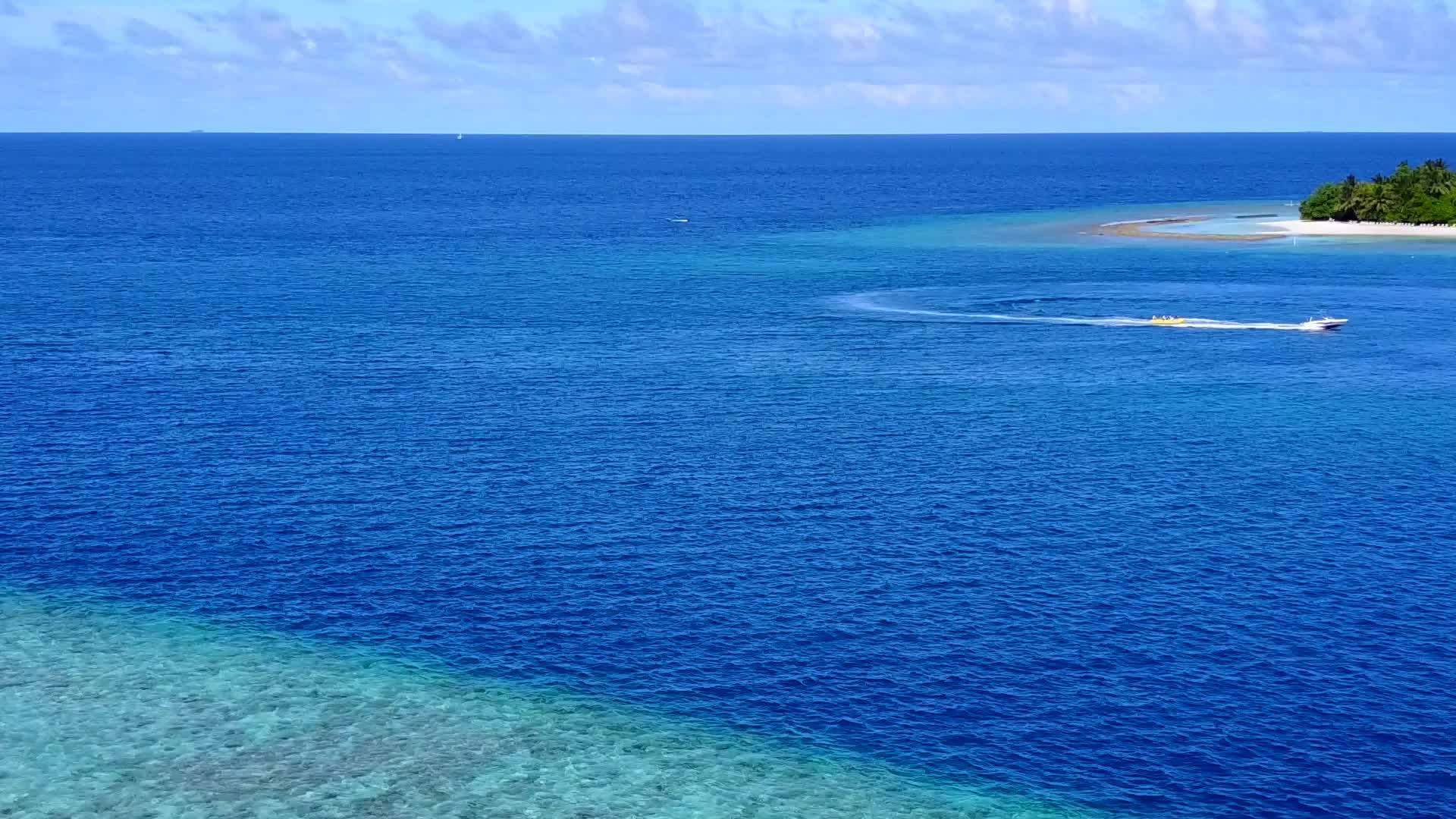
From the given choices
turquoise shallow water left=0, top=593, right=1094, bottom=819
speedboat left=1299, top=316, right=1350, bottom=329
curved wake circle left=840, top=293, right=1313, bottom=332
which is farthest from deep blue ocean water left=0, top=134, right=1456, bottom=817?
speedboat left=1299, top=316, right=1350, bottom=329

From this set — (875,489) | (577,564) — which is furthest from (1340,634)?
(577,564)

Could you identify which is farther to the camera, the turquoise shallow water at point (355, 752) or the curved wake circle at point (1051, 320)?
the curved wake circle at point (1051, 320)

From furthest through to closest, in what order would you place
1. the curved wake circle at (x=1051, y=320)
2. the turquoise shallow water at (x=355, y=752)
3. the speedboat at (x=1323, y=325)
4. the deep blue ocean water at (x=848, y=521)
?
the curved wake circle at (x=1051, y=320) < the speedboat at (x=1323, y=325) < the deep blue ocean water at (x=848, y=521) < the turquoise shallow water at (x=355, y=752)

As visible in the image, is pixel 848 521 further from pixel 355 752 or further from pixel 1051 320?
pixel 1051 320

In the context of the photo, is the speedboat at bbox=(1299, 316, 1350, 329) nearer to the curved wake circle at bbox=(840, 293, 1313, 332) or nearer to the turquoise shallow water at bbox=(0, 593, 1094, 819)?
the curved wake circle at bbox=(840, 293, 1313, 332)

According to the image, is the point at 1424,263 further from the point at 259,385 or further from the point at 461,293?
the point at 259,385

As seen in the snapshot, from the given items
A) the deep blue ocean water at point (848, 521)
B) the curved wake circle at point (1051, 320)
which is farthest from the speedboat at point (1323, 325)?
the deep blue ocean water at point (848, 521)

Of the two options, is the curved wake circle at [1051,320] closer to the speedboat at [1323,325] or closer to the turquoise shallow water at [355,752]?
the speedboat at [1323,325]
